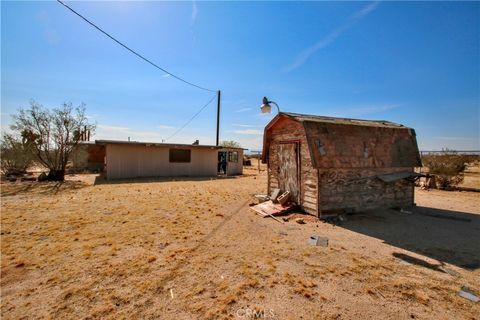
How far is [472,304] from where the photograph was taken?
2.66 metres

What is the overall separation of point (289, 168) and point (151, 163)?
1164 cm

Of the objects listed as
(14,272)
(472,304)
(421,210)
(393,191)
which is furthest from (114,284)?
(421,210)

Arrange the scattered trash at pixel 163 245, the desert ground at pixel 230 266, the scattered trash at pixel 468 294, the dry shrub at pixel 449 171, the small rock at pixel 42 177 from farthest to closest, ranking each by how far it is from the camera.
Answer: the small rock at pixel 42 177, the dry shrub at pixel 449 171, the scattered trash at pixel 163 245, the scattered trash at pixel 468 294, the desert ground at pixel 230 266

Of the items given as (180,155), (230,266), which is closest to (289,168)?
(230,266)

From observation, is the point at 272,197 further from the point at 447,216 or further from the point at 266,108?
the point at 447,216

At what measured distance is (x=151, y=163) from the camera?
52.0ft

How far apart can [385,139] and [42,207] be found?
38.1 ft

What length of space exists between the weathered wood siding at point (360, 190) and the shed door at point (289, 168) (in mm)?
1047

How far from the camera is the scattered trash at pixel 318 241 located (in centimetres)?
455

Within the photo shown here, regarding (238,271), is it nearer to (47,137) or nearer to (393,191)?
(393,191)

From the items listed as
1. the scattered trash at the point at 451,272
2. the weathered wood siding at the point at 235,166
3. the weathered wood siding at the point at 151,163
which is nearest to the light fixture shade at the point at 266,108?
the scattered trash at the point at 451,272

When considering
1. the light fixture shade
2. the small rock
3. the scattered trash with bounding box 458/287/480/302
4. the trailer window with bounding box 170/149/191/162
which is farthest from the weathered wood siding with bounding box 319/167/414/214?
the small rock

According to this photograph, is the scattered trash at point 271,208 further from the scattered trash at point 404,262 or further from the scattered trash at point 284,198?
the scattered trash at point 404,262

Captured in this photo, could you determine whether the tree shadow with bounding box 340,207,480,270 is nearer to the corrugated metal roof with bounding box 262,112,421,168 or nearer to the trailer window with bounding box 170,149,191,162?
the corrugated metal roof with bounding box 262,112,421,168
